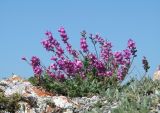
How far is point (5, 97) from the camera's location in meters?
10.9

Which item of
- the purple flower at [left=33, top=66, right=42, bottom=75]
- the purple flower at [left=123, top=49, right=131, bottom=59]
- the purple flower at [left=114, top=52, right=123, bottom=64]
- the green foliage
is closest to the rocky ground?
the green foliage

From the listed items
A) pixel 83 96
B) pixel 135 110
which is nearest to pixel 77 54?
pixel 83 96

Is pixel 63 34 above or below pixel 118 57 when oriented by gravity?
above

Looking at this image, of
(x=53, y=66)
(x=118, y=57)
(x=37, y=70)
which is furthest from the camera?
(x=118, y=57)

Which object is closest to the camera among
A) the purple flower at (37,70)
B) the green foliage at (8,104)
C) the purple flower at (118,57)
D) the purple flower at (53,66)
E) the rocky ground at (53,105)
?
the rocky ground at (53,105)

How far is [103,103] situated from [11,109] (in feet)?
5.64

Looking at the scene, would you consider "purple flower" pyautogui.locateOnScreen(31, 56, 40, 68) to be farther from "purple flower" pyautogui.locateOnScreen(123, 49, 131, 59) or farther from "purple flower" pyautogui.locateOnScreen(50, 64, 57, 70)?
"purple flower" pyautogui.locateOnScreen(123, 49, 131, 59)

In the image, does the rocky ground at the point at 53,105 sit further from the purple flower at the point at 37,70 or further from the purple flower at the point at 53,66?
the purple flower at the point at 53,66

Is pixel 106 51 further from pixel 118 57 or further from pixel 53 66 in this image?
pixel 53 66

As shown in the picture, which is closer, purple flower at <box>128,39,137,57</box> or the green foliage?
the green foliage

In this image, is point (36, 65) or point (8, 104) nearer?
point (8, 104)

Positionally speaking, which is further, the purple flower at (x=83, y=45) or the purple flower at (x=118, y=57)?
the purple flower at (x=83, y=45)

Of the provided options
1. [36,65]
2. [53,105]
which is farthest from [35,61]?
[53,105]

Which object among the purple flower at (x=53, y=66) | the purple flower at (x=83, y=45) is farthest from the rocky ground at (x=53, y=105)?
the purple flower at (x=83, y=45)
